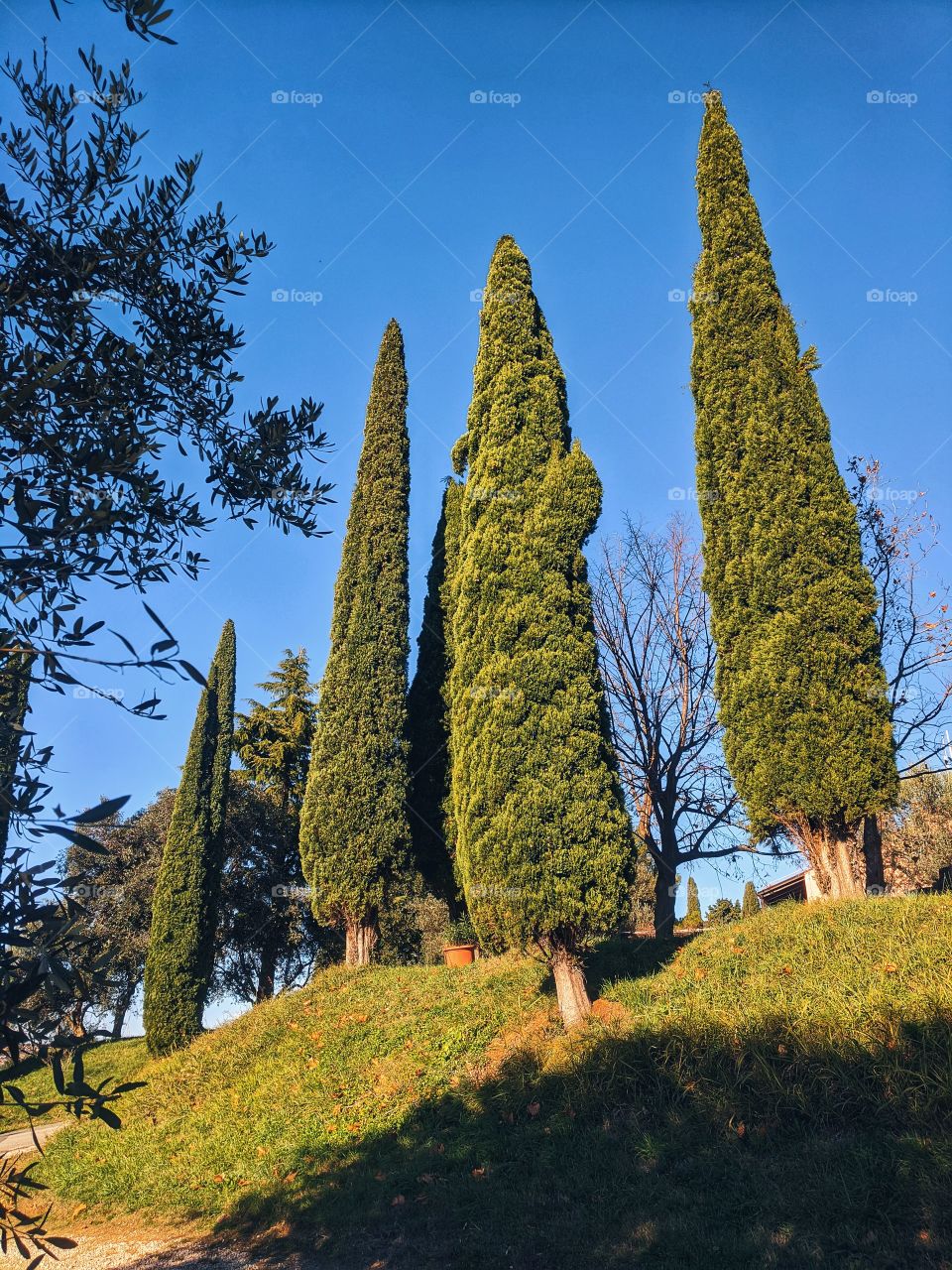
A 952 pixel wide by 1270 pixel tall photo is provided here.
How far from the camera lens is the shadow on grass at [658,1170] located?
15.3 ft

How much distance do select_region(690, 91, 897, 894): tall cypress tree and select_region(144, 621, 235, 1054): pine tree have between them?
37.9ft

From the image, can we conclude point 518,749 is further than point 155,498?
Yes

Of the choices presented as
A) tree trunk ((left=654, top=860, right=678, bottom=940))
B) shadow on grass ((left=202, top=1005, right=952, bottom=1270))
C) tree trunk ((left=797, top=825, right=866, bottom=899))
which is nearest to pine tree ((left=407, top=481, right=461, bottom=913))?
tree trunk ((left=654, top=860, right=678, bottom=940))

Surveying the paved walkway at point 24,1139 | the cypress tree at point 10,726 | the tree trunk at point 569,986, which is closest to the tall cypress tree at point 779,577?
the tree trunk at point 569,986

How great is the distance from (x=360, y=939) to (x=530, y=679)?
7875mm

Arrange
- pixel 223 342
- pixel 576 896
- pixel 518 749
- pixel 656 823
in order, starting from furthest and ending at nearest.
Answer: pixel 656 823 < pixel 518 749 < pixel 576 896 < pixel 223 342

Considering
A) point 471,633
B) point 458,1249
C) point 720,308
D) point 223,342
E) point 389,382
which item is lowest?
point 458,1249

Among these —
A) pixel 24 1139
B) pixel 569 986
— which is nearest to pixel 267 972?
pixel 24 1139

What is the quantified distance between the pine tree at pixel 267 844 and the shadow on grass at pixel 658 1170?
16641 millimetres

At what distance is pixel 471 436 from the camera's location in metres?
12.4

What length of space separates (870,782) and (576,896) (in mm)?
4380

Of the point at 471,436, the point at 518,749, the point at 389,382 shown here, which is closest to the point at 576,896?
the point at 518,749

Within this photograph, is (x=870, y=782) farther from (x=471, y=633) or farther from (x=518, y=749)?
(x=471, y=633)

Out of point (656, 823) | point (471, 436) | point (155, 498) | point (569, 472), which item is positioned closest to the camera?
point (155, 498)
